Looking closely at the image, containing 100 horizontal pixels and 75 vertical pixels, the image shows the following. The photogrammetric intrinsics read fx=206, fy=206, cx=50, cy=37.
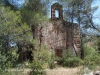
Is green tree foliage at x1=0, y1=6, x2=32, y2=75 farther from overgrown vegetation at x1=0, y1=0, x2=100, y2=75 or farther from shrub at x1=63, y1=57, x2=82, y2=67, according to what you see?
shrub at x1=63, y1=57, x2=82, y2=67

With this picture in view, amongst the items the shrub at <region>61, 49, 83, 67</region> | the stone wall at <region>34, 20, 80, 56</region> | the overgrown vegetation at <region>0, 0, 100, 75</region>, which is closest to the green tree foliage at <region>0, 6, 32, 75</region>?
the overgrown vegetation at <region>0, 0, 100, 75</region>

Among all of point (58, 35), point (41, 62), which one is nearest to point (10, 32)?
point (41, 62)

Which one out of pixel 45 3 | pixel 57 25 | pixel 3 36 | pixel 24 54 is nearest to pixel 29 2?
pixel 45 3

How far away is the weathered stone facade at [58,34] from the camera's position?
19.4 meters

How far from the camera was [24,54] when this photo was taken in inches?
794

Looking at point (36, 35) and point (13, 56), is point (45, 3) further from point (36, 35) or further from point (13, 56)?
point (13, 56)

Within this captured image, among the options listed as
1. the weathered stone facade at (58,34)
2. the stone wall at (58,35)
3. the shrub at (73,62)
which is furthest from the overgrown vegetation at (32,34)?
the stone wall at (58,35)

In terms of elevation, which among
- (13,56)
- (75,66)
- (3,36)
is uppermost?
(3,36)

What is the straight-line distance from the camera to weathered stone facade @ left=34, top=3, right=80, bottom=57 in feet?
63.8

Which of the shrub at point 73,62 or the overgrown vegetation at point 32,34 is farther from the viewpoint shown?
the shrub at point 73,62

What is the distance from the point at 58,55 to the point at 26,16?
5.23 metres

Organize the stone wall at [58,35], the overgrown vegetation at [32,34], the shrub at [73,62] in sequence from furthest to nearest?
the stone wall at [58,35] < the shrub at [73,62] < the overgrown vegetation at [32,34]

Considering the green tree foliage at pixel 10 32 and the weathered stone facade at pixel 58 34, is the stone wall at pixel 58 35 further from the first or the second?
the green tree foliage at pixel 10 32

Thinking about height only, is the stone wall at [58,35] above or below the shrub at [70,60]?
above
